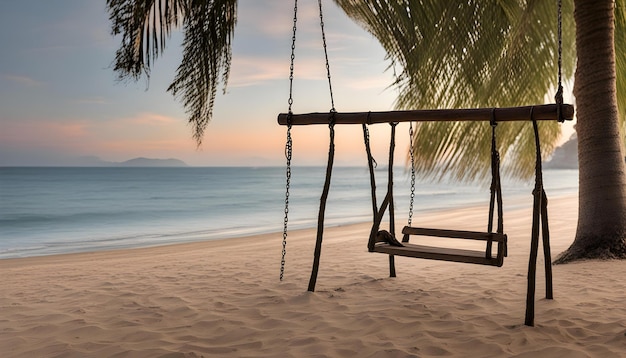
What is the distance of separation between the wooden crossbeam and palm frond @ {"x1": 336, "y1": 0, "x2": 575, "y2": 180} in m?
2.18

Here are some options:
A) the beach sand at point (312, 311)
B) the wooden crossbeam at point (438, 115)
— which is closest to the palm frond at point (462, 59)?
the beach sand at point (312, 311)

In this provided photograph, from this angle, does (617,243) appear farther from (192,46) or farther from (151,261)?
(151,261)

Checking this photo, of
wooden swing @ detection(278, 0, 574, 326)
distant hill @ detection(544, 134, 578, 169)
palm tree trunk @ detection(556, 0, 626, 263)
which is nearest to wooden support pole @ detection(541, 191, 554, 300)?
wooden swing @ detection(278, 0, 574, 326)

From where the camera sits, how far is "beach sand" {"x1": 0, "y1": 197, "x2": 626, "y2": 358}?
3010 millimetres

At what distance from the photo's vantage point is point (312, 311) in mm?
3744

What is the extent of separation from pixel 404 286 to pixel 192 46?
10.6 feet

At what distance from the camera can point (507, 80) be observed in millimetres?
6102

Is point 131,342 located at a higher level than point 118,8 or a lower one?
lower

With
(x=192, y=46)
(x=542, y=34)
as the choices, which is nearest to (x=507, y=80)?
(x=542, y=34)

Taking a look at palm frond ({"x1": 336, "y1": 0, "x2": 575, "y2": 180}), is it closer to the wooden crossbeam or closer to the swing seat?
the wooden crossbeam

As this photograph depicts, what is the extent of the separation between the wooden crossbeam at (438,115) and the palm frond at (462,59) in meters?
2.18

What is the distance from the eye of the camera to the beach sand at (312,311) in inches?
118

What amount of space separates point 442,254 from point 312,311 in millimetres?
963

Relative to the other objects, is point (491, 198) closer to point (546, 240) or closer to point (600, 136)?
point (546, 240)
